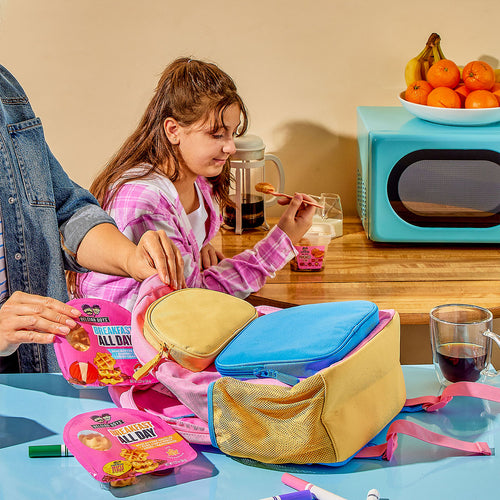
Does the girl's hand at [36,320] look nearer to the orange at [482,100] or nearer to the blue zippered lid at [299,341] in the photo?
the blue zippered lid at [299,341]

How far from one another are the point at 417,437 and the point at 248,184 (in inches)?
47.8

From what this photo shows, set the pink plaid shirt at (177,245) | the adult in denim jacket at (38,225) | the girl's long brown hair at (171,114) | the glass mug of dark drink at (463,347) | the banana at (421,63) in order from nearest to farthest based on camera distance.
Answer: the glass mug of dark drink at (463,347), the adult in denim jacket at (38,225), the pink plaid shirt at (177,245), the girl's long brown hair at (171,114), the banana at (421,63)

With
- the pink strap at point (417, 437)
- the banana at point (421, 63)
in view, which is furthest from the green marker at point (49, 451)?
the banana at point (421, 63)

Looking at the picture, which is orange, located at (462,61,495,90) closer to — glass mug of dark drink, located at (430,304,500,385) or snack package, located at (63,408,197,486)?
glass mug of dark drink, located at (430,304,500,385)

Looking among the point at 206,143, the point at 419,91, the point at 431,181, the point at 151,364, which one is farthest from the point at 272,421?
the point at 419,91

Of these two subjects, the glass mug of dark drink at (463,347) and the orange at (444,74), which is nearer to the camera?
the glass mug of dark drink at (463,347)

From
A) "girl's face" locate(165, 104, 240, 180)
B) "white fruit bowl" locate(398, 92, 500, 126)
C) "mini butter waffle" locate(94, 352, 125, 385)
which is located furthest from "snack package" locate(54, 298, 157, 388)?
"white fruit bowl" locate(398, 92, 500, 126)

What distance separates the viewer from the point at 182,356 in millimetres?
853

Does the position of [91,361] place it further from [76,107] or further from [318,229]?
[76,107]

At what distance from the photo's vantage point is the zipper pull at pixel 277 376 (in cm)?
79

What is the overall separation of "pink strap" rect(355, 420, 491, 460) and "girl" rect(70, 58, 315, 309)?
720 millimetres

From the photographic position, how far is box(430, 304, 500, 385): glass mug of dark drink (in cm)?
96

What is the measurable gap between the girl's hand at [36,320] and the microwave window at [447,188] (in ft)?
3.45

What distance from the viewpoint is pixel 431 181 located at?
174 cm
